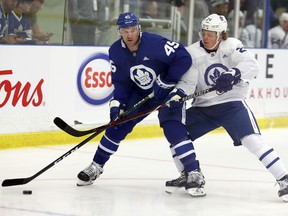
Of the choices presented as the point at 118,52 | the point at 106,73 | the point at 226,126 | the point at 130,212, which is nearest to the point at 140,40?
the point at 118,52

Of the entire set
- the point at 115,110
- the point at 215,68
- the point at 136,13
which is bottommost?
the point at 115,110

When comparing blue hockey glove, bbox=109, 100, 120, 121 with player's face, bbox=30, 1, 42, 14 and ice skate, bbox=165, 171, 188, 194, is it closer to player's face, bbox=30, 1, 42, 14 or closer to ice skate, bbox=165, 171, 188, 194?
ice skate, bbox=165, 171, 188, 194

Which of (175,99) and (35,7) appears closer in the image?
(175,99)

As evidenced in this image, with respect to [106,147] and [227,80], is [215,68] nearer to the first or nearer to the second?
[227,80]

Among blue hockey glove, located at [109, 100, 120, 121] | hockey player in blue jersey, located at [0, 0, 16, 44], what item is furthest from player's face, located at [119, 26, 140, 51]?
hockey player in blue jersey, located at [0, 0, 16, 44]

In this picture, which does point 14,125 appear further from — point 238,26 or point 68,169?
point 238,26

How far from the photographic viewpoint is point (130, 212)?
4.64m

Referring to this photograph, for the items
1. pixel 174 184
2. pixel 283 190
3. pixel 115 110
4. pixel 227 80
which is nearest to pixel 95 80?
pixel 115 110

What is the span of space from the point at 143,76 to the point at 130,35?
0.84 ft

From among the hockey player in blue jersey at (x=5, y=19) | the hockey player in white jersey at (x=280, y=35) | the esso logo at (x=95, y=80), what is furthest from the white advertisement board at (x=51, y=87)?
the hockey player in white jersey at (x=280, y=35)

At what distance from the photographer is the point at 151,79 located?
521 cm

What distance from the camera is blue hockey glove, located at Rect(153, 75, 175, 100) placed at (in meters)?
5.15

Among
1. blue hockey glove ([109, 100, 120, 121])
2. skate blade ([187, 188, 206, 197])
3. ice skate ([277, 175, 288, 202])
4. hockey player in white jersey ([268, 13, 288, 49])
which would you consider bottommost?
skate blade ([187, 188, 206, 197])

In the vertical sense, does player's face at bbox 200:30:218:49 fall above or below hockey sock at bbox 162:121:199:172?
above
